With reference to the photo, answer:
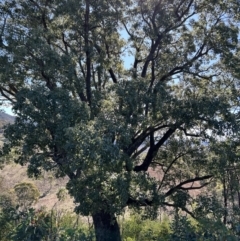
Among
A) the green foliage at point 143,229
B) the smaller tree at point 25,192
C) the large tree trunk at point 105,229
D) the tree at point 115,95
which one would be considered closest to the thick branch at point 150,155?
the tree at point 115,95

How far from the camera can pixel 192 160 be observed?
9.55 meters

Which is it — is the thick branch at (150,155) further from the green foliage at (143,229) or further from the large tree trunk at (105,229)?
the large tree trunk at (105,229)

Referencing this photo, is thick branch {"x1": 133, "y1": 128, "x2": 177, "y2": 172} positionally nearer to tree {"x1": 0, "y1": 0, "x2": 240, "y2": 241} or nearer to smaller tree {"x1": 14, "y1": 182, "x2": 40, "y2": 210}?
tree {"x1": 0, "y1": 0, "x2": 240, "y2": 241}

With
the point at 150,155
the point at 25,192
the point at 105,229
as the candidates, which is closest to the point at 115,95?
the point at 150,155

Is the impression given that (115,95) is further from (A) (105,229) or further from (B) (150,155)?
(A) (105,229)

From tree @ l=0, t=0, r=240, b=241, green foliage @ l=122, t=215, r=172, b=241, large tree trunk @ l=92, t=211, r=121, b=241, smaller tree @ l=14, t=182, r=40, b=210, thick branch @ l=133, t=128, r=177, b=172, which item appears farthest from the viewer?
smaller tree @ l=14, t=182, r=40, b=210

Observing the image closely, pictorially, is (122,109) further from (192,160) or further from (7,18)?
(7,18)

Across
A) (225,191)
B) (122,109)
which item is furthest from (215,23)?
(225,191)

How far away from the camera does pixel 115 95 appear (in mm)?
8016

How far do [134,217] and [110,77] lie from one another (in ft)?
13.6

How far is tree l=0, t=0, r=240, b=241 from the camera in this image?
6.43m

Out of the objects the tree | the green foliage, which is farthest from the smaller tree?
the tree

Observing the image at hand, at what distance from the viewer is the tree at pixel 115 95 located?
6.43 metres

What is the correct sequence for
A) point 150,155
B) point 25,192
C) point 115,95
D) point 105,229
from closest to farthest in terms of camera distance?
point 115,95, point 105,229, point 150,155, point 25,192
